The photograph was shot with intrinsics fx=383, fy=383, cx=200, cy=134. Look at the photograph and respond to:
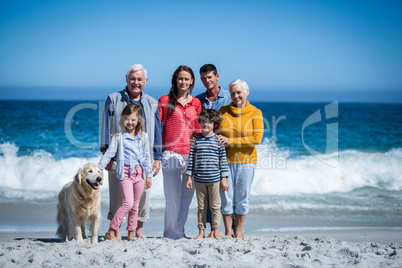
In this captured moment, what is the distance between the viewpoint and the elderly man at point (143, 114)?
4164 mm

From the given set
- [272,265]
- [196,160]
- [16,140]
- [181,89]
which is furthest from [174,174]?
[16,140]

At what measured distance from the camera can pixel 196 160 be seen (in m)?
4.21

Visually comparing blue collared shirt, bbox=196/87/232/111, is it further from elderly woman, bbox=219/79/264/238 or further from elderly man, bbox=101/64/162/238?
elderly man, bbox=101/64/162/238

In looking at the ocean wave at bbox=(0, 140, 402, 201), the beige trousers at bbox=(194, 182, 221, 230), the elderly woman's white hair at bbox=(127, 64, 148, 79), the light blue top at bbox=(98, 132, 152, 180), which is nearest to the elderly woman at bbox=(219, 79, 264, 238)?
the beige trousers at bbox=(194, 182, 221, 230)

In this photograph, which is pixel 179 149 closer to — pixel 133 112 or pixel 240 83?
pixel 133 112

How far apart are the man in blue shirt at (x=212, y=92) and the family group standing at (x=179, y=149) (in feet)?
0.10

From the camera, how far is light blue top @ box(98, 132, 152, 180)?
401cm

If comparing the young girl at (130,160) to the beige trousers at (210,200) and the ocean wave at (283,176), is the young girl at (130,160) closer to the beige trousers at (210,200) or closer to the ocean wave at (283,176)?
the beige trousers at (210,200)

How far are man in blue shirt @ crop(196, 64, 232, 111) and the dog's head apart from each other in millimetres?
1481

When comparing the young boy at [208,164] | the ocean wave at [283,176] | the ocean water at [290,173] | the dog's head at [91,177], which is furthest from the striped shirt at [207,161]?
the ocean wave at [283,176]

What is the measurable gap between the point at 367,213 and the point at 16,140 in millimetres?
13425

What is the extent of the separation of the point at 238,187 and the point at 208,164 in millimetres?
463

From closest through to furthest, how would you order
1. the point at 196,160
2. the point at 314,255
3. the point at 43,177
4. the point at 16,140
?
the point at 314,255 < the point at 196,160 < the point at 43,177 < the point at 16,140

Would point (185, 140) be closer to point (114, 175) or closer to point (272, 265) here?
point (114, 175)
